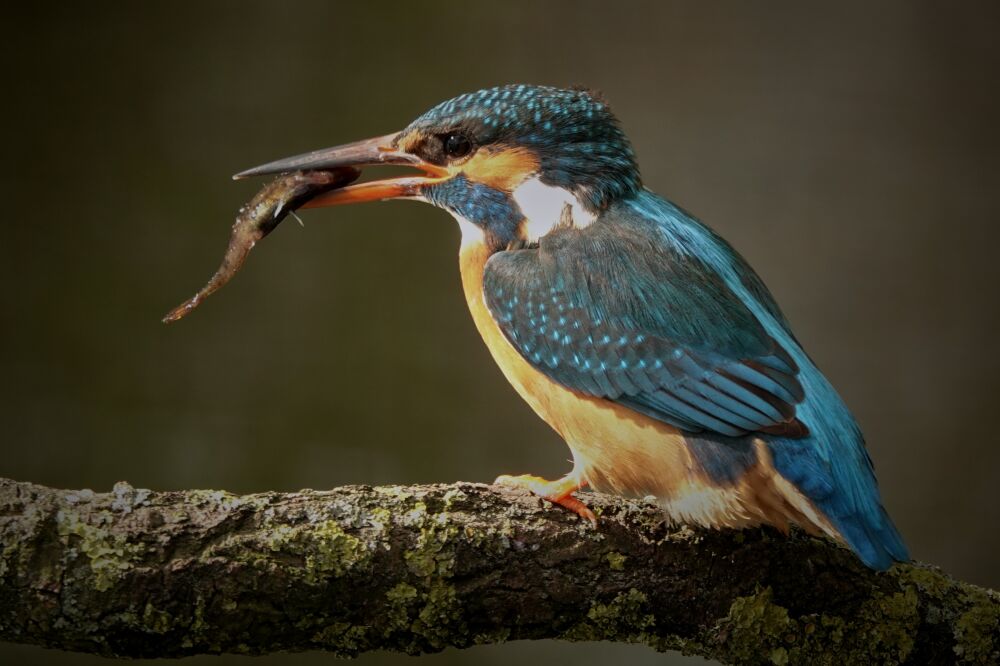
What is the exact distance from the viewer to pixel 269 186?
5.61ft

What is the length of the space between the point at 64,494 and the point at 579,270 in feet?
2.30

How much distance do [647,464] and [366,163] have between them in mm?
615

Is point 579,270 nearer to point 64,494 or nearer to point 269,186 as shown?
point 269,186

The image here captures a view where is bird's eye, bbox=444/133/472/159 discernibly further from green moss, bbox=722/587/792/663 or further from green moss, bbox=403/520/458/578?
green moss, bbox=722/587/792/663

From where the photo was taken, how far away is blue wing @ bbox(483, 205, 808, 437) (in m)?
1.44

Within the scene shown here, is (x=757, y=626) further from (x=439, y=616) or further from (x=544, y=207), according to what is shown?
(x=544, y=207)

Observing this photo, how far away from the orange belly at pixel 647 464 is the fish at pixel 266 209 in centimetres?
34

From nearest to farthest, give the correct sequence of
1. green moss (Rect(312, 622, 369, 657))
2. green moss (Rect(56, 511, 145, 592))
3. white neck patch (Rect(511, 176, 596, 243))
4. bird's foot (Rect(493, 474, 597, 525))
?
green moss (Rect(56, 511, 145, 592)) → green moss (Rect(312, 622, 369, 657)) → bird's foot (Rect(493, 474, 597, 525)) → white neck patch (Rect(511, 176, 596, 243))

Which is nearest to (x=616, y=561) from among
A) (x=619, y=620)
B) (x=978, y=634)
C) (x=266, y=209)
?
(x=619, y=620)

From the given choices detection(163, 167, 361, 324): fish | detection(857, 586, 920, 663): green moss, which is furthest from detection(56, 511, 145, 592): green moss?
detection(857, 586, 920, 663): green moss

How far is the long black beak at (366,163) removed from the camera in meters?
1.69

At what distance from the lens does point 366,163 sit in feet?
5.60

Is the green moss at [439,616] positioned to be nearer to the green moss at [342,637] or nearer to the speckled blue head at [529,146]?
the green moss at [342,637]

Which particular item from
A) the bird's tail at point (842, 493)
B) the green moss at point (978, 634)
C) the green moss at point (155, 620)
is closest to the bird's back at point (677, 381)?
the bird's tail at point (842, 493)
